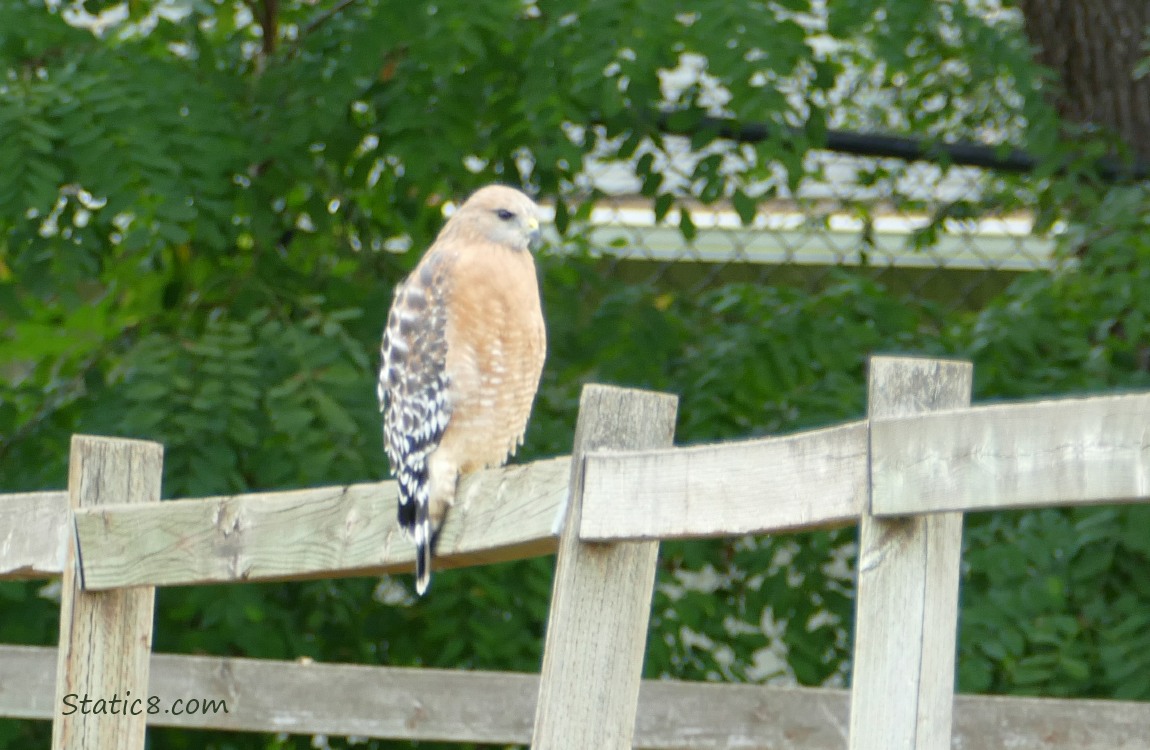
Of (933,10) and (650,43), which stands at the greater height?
(933,10)

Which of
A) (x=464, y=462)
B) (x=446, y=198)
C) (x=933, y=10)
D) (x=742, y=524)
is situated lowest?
(x=742, y=524)

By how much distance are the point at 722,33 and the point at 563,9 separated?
1.36 ft

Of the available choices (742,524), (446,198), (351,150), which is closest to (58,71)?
(351,150)

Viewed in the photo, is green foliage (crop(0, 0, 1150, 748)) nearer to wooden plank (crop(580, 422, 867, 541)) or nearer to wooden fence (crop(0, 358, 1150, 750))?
wooden fence (crop(0, 358, 1150, 750))

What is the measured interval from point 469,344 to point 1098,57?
8.99 ft

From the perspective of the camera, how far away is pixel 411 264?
4.11 m

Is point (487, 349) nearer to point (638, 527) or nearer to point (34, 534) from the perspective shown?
point (34, 534)

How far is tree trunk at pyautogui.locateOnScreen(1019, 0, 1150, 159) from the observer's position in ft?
14.5

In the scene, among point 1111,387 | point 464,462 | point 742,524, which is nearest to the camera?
point 742,524

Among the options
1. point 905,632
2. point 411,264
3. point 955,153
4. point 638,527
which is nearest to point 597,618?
point 638,527

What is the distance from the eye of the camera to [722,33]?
346 cm

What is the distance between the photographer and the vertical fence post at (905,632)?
133cm

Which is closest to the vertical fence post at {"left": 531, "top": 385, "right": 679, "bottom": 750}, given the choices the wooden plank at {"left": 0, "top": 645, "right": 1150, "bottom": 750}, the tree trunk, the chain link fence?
the wooden plank at {"left": 0, "top": 645, "right": 1150, "bottom": 750}

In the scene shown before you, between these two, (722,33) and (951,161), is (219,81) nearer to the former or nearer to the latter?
(722,33)
